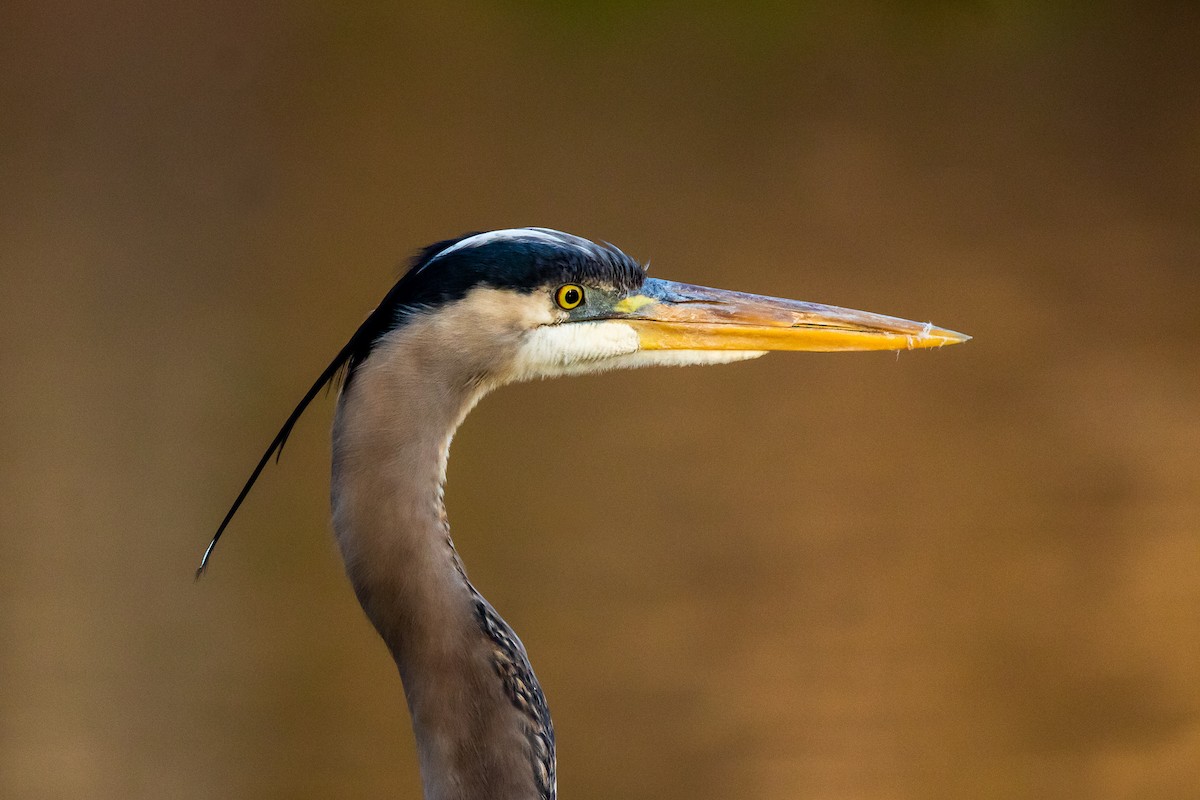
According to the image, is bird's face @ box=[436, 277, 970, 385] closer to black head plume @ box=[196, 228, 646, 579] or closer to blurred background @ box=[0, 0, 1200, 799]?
black head plume @ box=[196, 228, 646, 579]

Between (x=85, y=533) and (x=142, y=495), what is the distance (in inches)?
4.8

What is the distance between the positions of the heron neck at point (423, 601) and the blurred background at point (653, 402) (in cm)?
110

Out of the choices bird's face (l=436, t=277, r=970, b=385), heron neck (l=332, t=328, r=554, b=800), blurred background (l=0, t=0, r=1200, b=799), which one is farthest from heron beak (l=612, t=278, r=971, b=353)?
blurred background (l=0, t=0, r=1200, b=799)

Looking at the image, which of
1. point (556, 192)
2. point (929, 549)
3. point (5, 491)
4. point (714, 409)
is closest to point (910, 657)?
point (929, 549)

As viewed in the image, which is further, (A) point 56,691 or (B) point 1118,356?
(B) point 1118,356

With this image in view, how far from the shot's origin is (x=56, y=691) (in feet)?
Result: 6.43

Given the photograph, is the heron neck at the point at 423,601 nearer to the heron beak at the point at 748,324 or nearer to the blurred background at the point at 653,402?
the heron beak at the point at 748,324

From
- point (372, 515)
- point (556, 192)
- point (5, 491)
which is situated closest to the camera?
point (372, 515)

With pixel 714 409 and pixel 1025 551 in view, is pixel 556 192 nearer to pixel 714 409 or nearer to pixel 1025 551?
pixel 714 409

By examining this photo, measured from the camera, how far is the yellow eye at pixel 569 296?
39.0 inches

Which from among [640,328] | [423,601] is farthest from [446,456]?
[640,328]

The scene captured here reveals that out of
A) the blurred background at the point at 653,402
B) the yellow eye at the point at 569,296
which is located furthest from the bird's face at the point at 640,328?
the blurred background at the point at 653,402

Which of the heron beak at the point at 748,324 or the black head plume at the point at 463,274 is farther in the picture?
the heron beak at the point at 748,324

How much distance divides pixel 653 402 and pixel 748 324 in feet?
3.49
